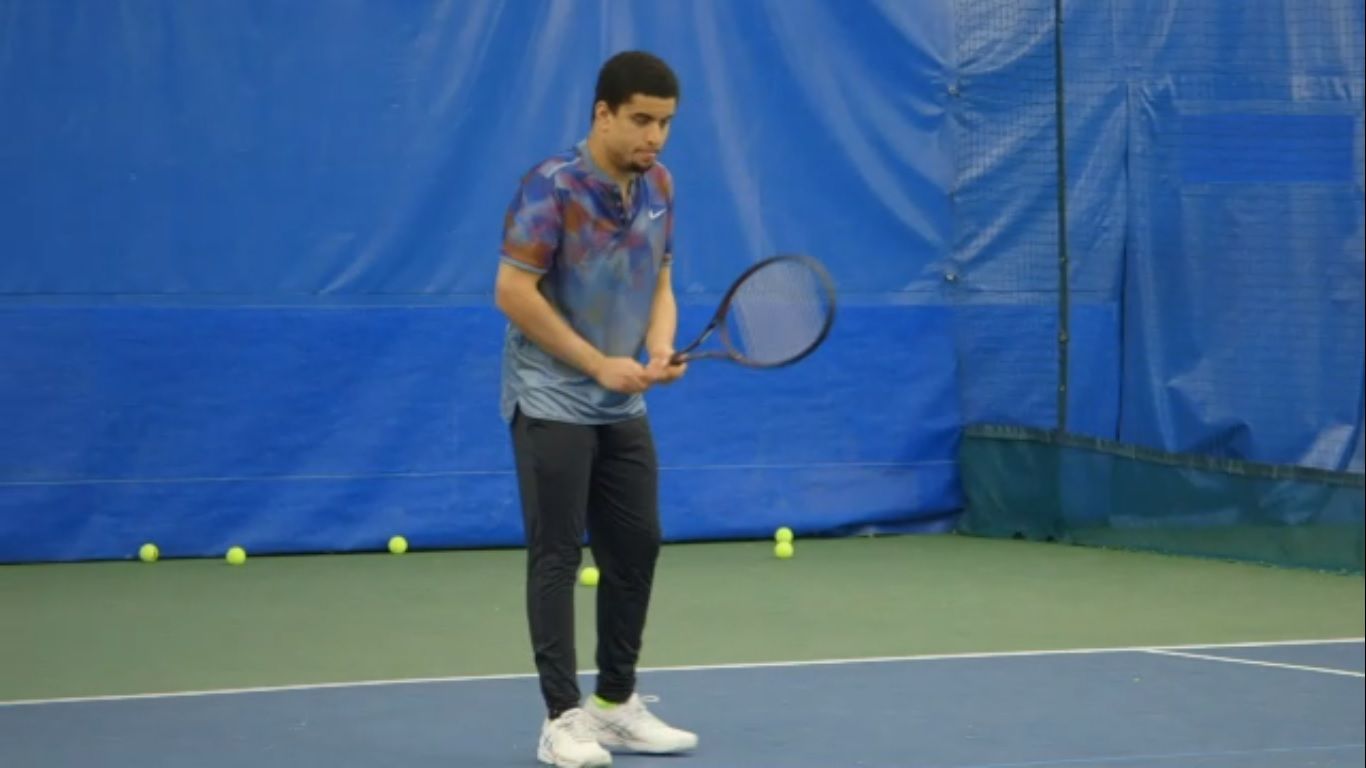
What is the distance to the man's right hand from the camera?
395 centimetres

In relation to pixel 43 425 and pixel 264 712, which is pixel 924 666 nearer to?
pixel 264 712

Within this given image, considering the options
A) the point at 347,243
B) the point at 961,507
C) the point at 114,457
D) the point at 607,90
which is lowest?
the point at 961,507

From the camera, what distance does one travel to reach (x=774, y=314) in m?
4.26

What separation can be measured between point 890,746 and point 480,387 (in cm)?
385

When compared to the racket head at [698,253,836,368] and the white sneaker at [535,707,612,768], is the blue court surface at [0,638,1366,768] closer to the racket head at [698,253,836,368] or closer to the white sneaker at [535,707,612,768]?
the white sneaker at [535,707,612,768]

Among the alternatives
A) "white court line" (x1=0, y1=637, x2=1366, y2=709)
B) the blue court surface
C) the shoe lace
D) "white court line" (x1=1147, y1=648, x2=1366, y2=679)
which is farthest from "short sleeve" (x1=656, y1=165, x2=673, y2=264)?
"white court line" (x1=1147, y1=648, x2=1366, y2=679)

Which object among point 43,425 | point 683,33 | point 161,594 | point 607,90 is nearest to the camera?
point 607,90

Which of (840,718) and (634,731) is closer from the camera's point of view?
(634,731)

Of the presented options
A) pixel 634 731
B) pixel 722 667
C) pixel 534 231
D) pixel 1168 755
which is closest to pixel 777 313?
pixel 534 231

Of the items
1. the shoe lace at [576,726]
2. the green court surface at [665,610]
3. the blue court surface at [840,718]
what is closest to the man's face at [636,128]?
the shoe lace at [576,726]

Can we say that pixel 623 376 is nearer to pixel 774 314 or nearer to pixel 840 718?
pixel 774 314

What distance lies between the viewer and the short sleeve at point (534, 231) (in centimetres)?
404

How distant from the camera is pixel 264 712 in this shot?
4.73 m

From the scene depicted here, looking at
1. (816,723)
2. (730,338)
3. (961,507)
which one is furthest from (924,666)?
(961,507)
